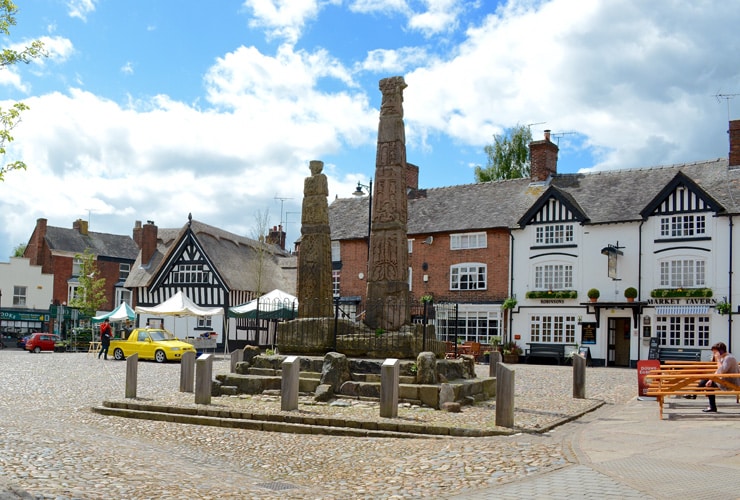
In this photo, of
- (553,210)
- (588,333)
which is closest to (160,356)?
(588,333)

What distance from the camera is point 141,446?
970 cm

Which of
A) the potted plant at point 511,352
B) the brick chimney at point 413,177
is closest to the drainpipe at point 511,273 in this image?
the potted plant at point 511,352

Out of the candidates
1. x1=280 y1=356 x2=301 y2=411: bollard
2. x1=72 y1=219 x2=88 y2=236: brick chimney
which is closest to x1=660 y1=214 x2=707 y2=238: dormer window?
x1=280 y1=356 x2=301 y2=411: bollard

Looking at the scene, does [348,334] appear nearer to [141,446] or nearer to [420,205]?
[141,446]

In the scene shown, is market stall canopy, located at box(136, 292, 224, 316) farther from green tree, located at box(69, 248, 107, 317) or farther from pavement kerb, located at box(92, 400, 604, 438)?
pavement kerb, located at box(92, 400, 604, 438)

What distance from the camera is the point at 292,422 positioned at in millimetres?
11938

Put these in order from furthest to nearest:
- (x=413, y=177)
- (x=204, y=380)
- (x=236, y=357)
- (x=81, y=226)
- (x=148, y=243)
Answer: (x=81, y=226) → (x=148, y=243) → (x=413, y=177) → (x=236, y=357) → (x=204, y=380)

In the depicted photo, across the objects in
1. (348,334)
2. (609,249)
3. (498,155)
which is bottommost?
(348,334)

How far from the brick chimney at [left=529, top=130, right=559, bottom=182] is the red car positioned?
86.4 feet

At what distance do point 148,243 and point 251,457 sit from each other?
42401 millimetres

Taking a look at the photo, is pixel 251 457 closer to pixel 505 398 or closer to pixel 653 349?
pixel 505 398

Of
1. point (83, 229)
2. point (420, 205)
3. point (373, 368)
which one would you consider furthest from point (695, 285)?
point (83, 229)

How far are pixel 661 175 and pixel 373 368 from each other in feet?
78.3

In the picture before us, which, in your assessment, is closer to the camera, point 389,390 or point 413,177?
point 389,390
